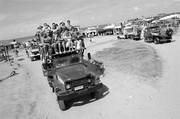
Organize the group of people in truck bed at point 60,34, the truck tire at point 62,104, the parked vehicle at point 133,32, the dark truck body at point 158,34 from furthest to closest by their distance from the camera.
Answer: the parked vehicle at point 133,32 → the dark truck body at point 158,34 → the group of people in truck bed at point 60,34 → the truck tire at point 62,104

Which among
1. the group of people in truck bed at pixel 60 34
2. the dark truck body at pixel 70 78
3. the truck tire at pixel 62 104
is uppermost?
the group of people in truck bed at pixel 60 34

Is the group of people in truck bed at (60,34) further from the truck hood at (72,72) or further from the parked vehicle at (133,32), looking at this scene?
the parked vehicle at (133,32)

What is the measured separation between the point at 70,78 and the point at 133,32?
1026 inches

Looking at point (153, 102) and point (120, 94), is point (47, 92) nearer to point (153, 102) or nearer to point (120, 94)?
point (120, 94)

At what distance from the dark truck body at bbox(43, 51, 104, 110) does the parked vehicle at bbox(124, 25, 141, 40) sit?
76.4 feet

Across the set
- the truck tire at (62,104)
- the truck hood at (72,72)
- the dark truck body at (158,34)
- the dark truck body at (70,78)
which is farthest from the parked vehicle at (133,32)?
the truck tire at (62,104)

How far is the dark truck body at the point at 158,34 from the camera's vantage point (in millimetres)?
23294

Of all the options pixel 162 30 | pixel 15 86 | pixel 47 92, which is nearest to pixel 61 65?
pixel 47 92

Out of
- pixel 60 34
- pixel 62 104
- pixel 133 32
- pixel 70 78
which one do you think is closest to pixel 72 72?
pixel 70 78

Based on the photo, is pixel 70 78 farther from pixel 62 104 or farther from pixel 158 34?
pixel 158 34

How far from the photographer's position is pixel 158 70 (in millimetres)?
11984

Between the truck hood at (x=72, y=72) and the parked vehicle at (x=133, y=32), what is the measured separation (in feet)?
77.9

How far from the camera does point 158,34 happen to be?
2353cm

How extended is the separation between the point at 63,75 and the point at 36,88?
4440 mm
